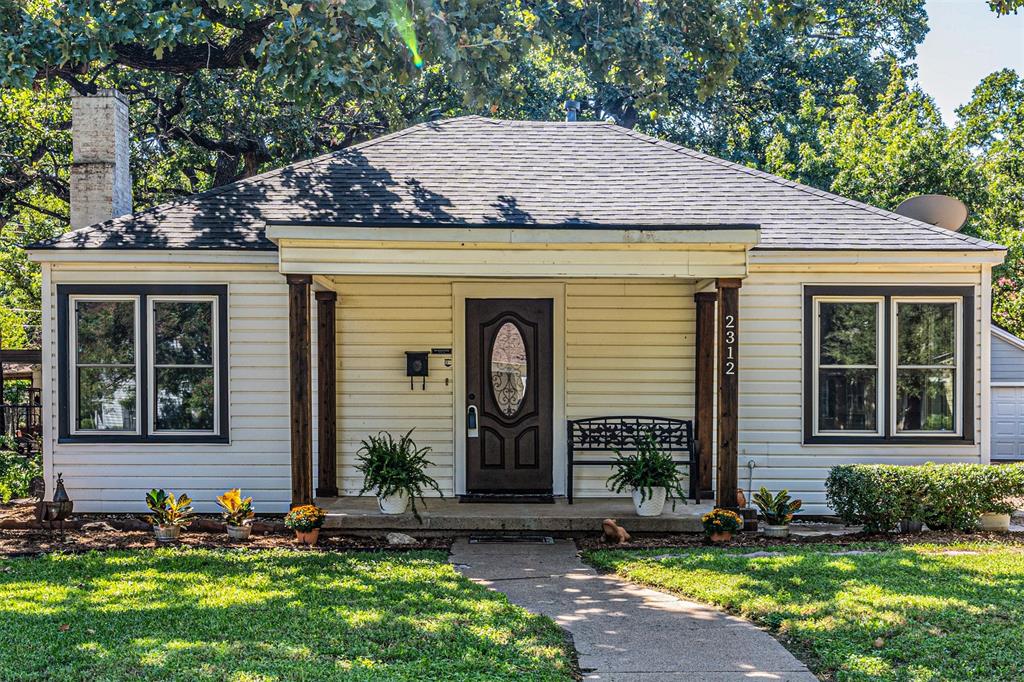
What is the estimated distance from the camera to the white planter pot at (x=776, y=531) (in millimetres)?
9008

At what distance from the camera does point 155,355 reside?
32.5 ft

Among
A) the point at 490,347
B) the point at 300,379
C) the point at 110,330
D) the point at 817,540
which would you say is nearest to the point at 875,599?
the point at 817,540

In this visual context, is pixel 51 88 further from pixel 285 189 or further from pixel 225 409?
pixel 225 409

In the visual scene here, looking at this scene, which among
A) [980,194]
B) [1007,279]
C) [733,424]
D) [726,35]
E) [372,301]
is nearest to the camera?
[733,424]

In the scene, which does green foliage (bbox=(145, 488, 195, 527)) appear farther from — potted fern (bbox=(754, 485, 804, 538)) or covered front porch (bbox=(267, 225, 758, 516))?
potted fern (bbox=(754, 485, 804, 538))

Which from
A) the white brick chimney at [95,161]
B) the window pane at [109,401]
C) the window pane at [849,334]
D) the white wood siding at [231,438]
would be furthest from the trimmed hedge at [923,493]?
the white brick chimney at [95,161]

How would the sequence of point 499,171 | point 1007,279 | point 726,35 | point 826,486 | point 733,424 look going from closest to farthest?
1. point 733,424
2. point 826,486
3. point 499,171
4. point 726,35
5. point 1007,279

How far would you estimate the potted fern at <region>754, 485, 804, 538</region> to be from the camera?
9.04 meters

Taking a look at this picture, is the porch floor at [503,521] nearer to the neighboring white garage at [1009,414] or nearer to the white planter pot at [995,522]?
the white planter pot at [995,522]

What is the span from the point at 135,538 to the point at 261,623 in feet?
12.4

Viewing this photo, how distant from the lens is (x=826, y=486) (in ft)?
31.4

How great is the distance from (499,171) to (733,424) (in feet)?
13.9

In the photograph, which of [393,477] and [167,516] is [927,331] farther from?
[167,516]

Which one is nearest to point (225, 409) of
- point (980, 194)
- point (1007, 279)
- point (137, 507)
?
point (137, 507)
